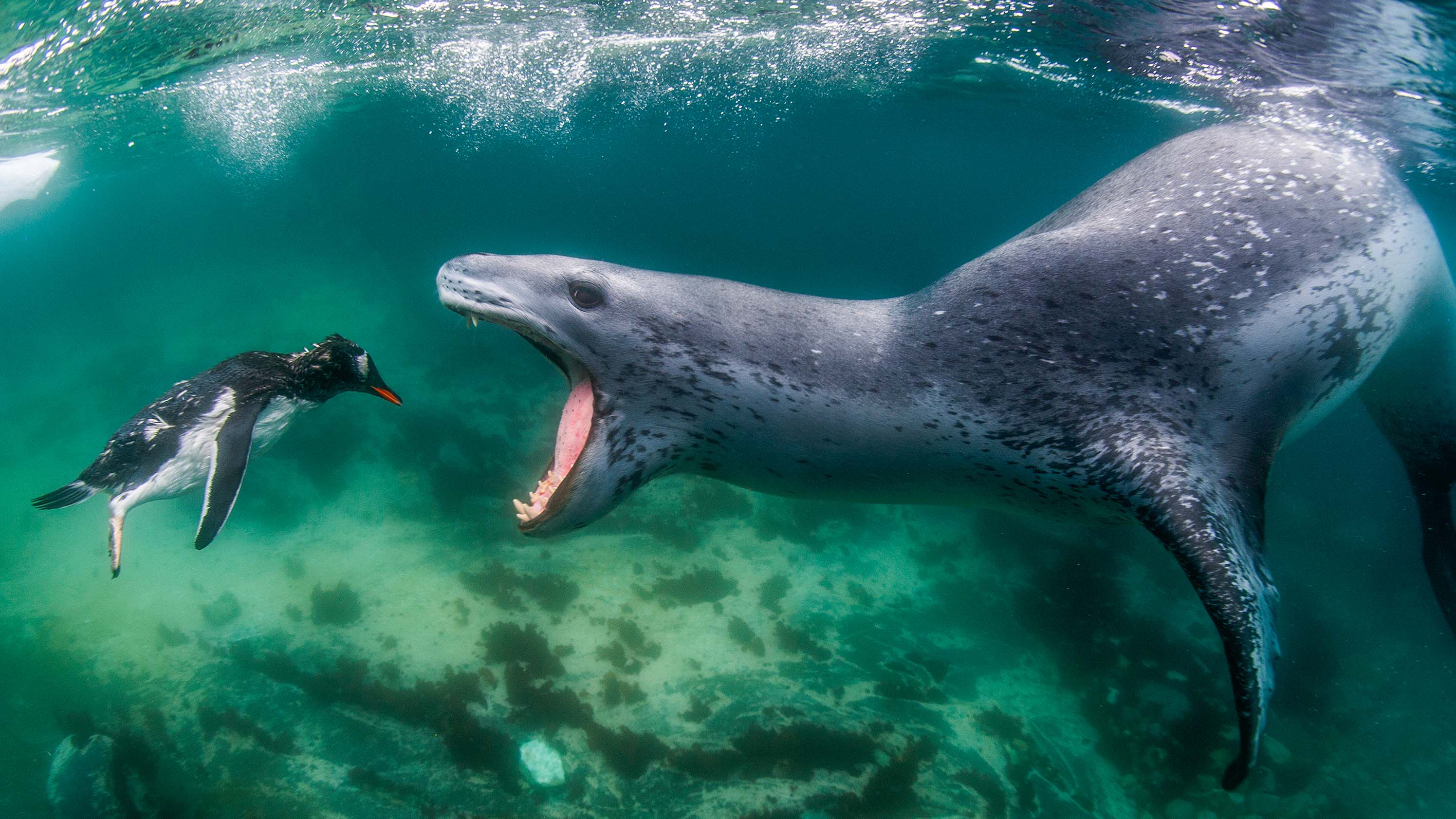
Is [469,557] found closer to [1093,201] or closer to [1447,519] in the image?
[1093,201]

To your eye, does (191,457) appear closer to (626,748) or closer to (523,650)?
(523,650)

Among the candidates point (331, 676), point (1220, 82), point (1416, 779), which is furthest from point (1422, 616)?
point (331, 676)

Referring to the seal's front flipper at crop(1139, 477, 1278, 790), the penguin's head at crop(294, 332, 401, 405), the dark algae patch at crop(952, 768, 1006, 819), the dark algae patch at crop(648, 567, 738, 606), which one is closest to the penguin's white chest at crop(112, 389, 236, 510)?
the penguin's head at crop(294, 332, 401, 405)

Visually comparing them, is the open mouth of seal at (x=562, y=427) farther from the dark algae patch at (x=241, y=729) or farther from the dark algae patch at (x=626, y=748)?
the dark algae patch at (x=241, y=729)

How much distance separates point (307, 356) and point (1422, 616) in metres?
12.1

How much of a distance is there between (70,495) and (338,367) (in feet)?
5.14

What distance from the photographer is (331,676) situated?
498 centimetres

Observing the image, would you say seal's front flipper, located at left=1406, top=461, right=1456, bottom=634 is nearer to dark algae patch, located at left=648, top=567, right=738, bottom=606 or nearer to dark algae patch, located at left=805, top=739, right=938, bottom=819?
dark algae patch, located at left=805, top=739, right=938, bottom=819

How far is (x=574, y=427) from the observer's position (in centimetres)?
256

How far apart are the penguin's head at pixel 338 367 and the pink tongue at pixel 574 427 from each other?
227cm

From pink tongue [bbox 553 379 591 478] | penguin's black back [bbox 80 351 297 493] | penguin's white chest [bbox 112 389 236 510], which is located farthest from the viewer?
penguin's white chest [bbox 112 389 236 510]

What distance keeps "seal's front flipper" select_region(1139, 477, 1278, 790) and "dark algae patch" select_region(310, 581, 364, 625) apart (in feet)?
20.8

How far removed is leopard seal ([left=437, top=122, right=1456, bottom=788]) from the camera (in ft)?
6.99

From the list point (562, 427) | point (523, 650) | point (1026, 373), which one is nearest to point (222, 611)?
point (523, 650)
